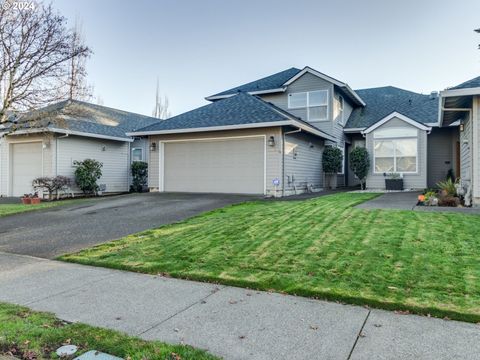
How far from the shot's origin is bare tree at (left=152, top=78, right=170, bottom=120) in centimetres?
4941

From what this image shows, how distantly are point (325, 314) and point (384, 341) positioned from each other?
708 millimetres

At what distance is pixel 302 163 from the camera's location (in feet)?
51.3

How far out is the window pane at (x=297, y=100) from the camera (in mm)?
18195

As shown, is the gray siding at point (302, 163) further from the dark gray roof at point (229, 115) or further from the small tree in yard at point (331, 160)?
the dark gray roof at point (229, 115)

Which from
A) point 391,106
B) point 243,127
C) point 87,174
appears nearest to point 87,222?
point 243,127

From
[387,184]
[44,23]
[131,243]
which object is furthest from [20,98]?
[387,184]

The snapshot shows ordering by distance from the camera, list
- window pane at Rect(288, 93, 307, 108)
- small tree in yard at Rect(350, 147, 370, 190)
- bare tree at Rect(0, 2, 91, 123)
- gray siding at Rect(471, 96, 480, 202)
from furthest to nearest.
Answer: window pane at Rect(288, 93, 307, 108) → small tree in yard at Rect(350, 147, 370, 190) → bare tree at Rect(0, 2, 91, 123) → gray siding at Rect(471, 96, 480, 202)

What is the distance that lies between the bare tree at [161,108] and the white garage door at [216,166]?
35.1 m

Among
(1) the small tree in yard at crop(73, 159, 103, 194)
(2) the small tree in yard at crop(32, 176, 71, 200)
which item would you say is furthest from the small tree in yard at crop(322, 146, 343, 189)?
(2) the small tree in yard at crop(32, 176, 71, 200)

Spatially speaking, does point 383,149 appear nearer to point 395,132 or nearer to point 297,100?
point 395,132

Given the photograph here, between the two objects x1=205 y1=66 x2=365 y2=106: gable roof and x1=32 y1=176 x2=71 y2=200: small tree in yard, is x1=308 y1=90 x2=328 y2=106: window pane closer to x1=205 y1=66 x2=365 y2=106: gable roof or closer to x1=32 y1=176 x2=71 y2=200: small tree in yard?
x1=205 y1=66 x2=365 y2=106: gable roof

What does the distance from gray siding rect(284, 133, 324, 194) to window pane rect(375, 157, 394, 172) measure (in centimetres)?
280

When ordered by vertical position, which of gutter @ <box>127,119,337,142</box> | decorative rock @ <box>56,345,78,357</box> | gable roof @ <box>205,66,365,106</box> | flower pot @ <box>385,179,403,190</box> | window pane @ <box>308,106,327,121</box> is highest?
gable roof @ <box>205,66,365,106</box>

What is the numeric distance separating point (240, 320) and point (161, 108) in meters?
49.2
